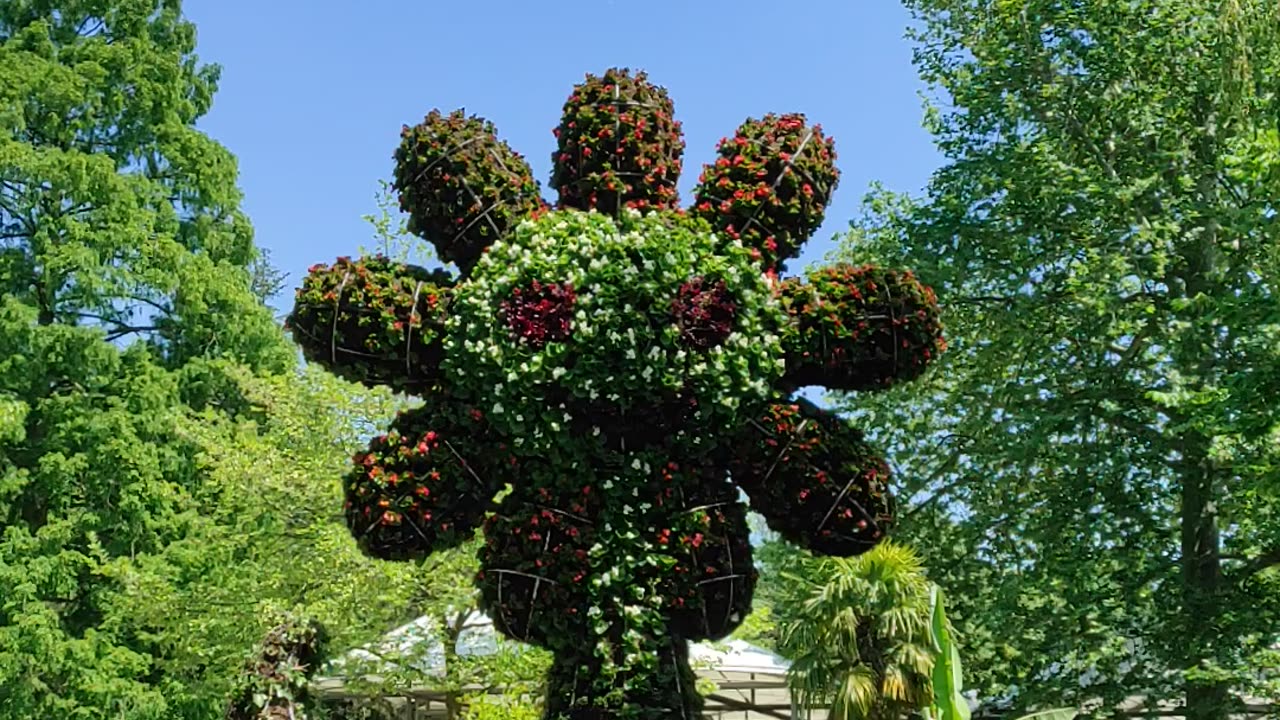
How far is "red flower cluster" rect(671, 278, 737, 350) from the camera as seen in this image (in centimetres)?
664

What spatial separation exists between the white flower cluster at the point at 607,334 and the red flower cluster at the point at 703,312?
1.3 inches

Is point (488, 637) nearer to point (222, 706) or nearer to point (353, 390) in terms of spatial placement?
point (353, 390)

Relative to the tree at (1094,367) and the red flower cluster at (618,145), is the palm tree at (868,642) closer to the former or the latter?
the tree at (1094,367)

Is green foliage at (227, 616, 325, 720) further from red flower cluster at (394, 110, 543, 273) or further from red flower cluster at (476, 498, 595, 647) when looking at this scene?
red flower cluster at (394, 110, 543, 273)

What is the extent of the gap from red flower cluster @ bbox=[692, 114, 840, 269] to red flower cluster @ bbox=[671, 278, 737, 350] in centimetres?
41

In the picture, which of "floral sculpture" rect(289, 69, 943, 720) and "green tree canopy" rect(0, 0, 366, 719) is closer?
"floral sculpture" rect(289, 69, 943, 720)

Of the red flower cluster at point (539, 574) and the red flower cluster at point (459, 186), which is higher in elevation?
the red flower cluster at point (459, 186)

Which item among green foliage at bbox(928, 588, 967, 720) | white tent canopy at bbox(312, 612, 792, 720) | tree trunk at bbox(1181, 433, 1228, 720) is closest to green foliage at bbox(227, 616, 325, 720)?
green foliage at bbox(928, 588, 967, 720)

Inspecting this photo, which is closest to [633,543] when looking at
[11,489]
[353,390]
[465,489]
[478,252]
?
[465,489]

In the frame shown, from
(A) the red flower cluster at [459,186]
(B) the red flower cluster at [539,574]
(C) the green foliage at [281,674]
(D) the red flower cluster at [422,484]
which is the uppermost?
(A) the red flower cluster at [459,186]

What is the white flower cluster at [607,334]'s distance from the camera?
6.57 m

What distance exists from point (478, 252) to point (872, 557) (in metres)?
6.11

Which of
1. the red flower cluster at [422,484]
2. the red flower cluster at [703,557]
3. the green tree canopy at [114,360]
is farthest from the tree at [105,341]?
the red flower cluster at [703,557]

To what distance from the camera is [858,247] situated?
1470 cm
